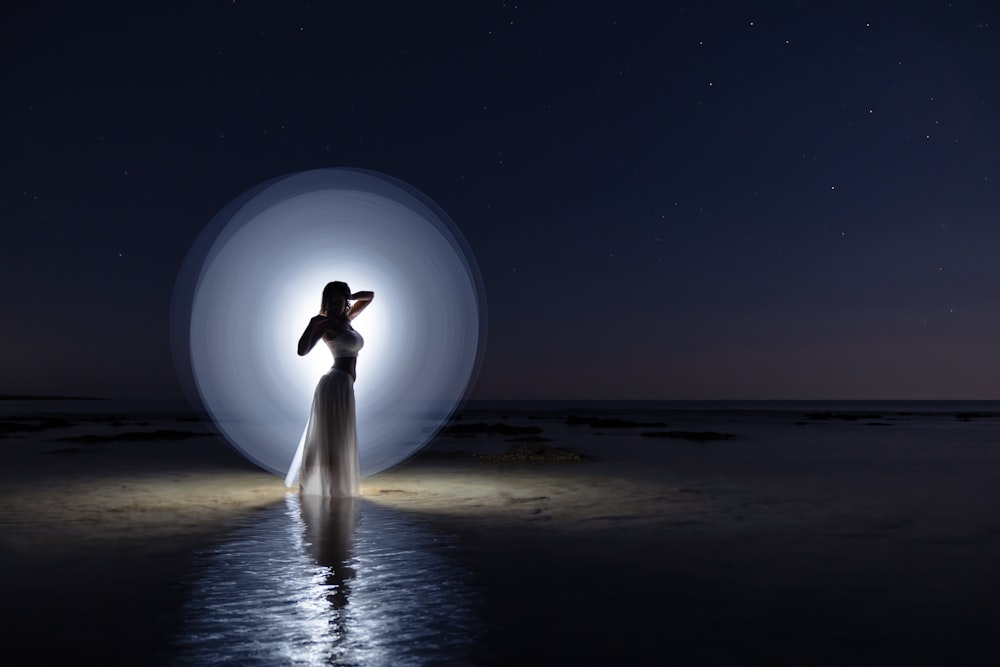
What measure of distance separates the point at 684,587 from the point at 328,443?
8426 millimetres

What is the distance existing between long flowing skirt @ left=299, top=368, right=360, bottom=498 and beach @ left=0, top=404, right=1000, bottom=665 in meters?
0.64

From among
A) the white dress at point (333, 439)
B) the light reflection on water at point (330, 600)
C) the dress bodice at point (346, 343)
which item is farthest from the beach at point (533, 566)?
the dress bodice at point (346, 343)

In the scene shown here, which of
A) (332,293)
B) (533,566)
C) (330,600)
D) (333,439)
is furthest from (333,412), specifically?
(330,600)

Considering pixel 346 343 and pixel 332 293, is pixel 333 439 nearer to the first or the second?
pixel 346 343

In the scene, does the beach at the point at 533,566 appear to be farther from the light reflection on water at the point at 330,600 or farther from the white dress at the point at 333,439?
the white dress at the point at 333,439

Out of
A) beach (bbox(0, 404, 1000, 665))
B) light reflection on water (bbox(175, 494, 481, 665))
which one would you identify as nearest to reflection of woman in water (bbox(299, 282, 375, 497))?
beach (bbox(0, 404, 1000, 665))

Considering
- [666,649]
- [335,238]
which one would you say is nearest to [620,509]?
[666,649]

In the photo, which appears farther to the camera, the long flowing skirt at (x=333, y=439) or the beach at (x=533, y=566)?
the long flowing skirt at (x=333, y=439)

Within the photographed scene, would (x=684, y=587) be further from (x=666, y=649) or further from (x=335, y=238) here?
(x=335, y=238)

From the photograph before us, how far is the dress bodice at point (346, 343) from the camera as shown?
15.1 metres

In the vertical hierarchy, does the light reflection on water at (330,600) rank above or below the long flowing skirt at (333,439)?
below

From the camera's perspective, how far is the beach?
613cm

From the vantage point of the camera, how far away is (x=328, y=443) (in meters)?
14.8

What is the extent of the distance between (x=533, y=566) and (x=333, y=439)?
22.2 feet
